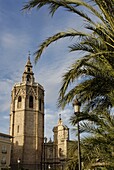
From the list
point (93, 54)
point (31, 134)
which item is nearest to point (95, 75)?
point (93, 54)

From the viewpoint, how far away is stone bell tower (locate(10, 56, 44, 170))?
5019cm

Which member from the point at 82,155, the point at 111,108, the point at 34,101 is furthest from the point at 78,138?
the point at 34,101

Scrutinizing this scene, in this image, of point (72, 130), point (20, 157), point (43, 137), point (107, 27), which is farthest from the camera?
point (43, 137)

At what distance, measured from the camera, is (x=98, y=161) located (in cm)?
770

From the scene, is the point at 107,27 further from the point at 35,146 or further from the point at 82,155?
the point at 35,146

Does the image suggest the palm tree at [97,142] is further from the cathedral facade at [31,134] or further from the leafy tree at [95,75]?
the cathedral facade at [31,134]

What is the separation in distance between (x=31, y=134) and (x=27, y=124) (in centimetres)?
193

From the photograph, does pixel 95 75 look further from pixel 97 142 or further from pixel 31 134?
pixel 31 134

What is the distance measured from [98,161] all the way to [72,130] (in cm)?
129

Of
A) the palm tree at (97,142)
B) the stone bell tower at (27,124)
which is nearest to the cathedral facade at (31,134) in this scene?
the stone bell tower at (27,124)

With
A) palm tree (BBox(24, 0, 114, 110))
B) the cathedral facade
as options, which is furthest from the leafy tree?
the cathedral facade

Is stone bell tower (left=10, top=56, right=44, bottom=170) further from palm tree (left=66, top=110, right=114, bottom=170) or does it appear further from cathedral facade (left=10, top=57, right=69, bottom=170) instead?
palm tree (left=66, top=110, right=114, bottom=170)

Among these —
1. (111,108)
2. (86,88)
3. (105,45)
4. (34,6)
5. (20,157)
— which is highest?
(34,6)

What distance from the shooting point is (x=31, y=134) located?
51.8 meters
